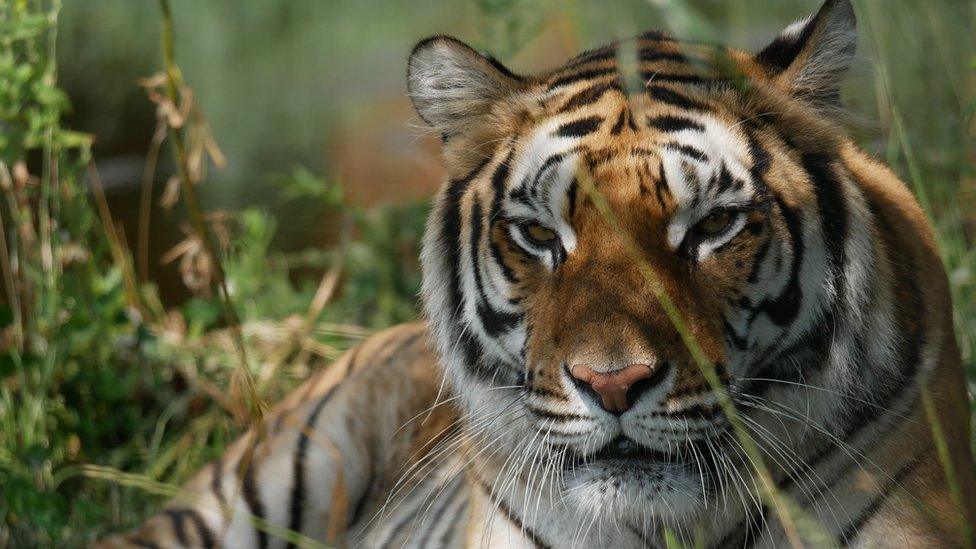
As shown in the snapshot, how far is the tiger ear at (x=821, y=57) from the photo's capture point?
1.94 m

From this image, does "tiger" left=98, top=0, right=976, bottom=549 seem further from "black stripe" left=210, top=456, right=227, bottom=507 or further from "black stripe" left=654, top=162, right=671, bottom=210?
"black stripe" left=210, top=456, right=227, bottom=507

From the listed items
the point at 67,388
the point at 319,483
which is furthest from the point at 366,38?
the point at 319,483

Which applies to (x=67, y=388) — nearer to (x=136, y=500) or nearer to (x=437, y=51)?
(x=136, y=500)

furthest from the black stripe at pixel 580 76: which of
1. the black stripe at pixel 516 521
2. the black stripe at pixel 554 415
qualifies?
the black stripe at pixel 516 521

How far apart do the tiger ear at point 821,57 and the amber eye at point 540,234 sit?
1.54 ft

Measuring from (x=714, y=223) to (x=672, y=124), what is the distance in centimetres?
20

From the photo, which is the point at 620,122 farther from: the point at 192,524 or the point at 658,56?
the point at 192,524

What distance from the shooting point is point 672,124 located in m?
1.92

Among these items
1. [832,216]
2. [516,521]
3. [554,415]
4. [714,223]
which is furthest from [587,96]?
[516,521]

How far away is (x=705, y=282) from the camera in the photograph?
5.91 feet

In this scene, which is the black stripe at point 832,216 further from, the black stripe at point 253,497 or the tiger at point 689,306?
the black stripe at point 253,497

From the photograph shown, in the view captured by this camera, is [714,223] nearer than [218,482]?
Yes

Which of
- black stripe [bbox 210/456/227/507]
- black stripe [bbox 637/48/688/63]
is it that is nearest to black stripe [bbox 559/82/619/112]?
black stripe [bbox 637/48/688/63]

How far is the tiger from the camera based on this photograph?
5.74ft
